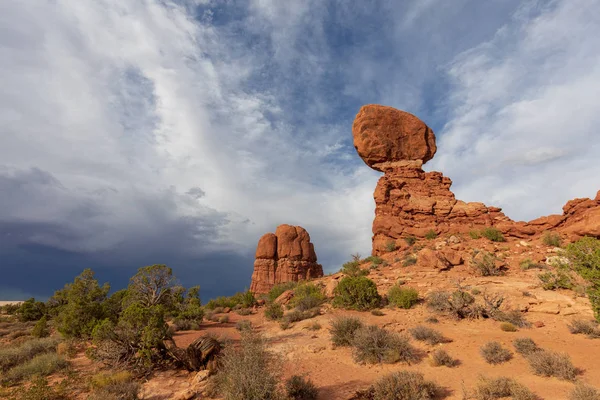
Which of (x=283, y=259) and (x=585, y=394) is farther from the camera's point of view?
(x=283, y=259)

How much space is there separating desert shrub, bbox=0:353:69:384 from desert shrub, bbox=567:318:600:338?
18.2 m

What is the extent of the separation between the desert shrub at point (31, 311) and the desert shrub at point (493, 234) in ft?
129

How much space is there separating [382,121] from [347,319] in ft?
95.8

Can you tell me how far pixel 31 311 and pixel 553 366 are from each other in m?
34.4

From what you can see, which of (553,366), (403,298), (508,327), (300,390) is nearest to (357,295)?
(403,298)

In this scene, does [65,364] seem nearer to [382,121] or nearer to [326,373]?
[326,373]

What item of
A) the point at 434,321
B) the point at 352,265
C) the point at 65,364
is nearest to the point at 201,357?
the point at 65,364

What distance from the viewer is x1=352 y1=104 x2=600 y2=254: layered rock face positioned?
2452 centimetres

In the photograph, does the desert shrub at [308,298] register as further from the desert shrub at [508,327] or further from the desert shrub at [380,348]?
the desert shrub at [508,327]

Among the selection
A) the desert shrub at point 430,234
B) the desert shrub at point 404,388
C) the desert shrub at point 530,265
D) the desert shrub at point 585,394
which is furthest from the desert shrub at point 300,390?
the desert shrub at point 430,234

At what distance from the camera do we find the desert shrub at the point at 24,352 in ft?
32.4

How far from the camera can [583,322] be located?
35.3 ft

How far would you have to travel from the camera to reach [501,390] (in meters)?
6.48

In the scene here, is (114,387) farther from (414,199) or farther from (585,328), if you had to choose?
(414,199)
